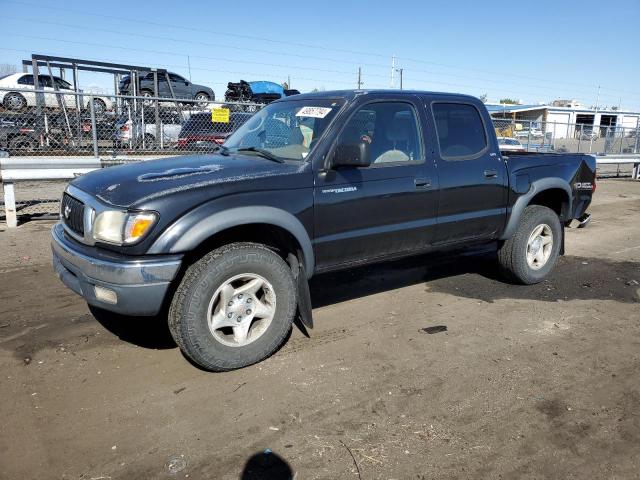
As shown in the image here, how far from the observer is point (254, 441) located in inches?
108

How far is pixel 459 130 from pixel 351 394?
8.89ft

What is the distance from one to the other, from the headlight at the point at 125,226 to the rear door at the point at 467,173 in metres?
2.48

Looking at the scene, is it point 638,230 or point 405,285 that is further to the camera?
point 638,230

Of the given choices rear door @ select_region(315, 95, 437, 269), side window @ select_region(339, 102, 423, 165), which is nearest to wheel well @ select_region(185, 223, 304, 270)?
rear door @ select_region(315, 95, 437, 269)

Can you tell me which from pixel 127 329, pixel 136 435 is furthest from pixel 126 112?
pixel 136 435

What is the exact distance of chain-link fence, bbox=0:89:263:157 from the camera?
8.37m

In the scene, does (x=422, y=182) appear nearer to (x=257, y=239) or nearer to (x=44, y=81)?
(x=257, y=239)

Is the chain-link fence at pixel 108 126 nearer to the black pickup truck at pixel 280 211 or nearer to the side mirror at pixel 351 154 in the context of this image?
the black pickup truck at pixel 280 211

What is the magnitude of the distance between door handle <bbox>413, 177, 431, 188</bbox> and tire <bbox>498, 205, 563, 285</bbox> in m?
1.45

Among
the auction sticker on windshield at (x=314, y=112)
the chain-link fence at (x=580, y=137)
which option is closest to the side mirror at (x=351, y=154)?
the auction sticker on windshield at (x=314, y=112)

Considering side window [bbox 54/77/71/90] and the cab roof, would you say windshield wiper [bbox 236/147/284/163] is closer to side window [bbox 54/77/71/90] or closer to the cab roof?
the cab roof

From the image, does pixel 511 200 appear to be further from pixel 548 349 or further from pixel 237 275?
pixel 237 275

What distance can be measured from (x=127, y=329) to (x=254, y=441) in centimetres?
190

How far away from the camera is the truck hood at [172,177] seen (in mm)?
3193
